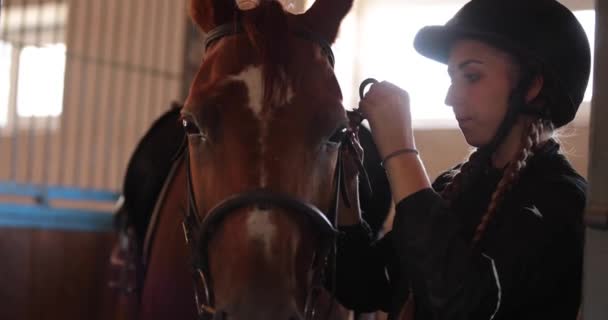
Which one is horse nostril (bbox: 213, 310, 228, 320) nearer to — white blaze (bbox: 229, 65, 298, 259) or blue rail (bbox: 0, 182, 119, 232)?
white blaze (bbox: 229, 65, 298, 259)

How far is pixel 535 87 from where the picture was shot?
46.7 inches

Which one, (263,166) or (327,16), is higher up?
(327,16)

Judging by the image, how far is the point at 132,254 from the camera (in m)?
2.09

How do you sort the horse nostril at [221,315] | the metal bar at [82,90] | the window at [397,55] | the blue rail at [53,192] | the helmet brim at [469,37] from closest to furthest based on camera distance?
the horse nostril at [221,315], the helmet brim at [469,37], the window at [397,55], the blue rail at [53,192], the metal bar at [82,90]

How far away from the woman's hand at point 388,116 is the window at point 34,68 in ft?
8.74

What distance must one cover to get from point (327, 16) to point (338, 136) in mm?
262

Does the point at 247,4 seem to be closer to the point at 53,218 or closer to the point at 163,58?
the point at 53,218

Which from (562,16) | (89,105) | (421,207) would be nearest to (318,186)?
(421,207)

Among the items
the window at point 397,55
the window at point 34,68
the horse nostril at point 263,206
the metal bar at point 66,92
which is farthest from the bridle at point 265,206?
the metal bar at point 66,92

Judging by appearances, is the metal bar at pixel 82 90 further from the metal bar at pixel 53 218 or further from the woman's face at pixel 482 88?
the woman's face at pixel 482 88

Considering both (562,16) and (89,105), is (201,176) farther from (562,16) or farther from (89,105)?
(89,105)

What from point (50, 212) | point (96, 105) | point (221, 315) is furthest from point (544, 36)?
point (96, 105)

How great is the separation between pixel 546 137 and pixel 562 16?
19cm

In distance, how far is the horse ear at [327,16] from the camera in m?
1.24
